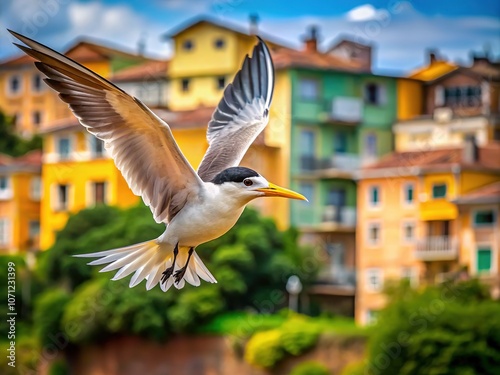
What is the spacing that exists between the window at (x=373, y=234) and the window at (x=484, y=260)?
2.09 m

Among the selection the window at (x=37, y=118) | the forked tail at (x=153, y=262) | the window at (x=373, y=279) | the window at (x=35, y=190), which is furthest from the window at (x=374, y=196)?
the forked tail at (x=153, y=262)

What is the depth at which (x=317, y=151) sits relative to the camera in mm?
29344

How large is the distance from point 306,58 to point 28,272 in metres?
6.50

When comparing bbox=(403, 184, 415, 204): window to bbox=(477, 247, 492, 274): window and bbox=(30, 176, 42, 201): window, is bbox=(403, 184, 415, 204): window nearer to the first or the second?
bbox=(477, 247, 492, 274): window

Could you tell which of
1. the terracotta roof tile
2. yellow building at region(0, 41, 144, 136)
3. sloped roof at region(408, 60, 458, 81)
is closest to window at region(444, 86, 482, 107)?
sloped roof at region(408, 60, 458, 81)

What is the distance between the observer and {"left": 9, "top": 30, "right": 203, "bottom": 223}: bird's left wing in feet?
19.7

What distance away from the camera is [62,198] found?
31.1 metres

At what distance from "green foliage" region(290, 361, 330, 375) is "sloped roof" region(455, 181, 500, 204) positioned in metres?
4.50

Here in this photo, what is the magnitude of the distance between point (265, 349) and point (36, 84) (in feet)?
35.8

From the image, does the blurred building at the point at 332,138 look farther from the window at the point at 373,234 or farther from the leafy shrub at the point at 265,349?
the leafy shrub at the point at 265,349

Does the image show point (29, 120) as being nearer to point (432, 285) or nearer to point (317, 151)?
point (317, 151)

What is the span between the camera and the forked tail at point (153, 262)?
20.1 ft

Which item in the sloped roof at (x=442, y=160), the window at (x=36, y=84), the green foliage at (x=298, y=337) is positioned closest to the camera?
the green foliage at (x=298, y=337)

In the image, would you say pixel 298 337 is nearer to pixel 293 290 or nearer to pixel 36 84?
pixel 293 290
